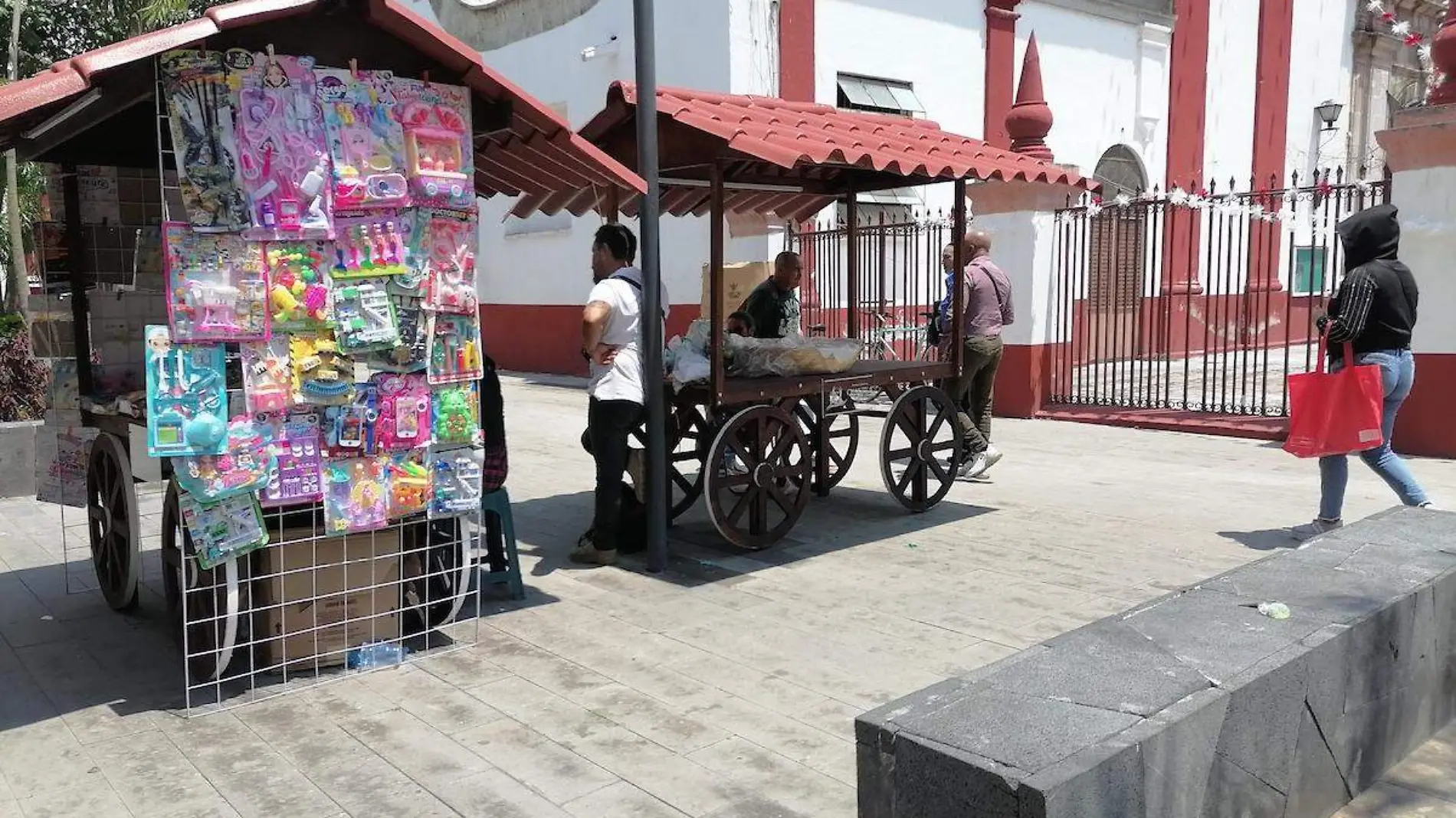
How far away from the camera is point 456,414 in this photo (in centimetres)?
451

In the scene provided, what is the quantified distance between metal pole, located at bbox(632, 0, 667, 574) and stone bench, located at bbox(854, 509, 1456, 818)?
292 centimetres

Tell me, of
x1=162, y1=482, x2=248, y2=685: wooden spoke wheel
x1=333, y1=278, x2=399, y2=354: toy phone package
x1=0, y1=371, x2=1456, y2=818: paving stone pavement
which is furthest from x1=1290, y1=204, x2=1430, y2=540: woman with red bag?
x1=162, y1=482, x2=248, y2=685: wooden spoke wheel

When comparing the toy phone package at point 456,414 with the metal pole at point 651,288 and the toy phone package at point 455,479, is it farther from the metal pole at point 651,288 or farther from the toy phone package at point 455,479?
the metal pole at point 651,288

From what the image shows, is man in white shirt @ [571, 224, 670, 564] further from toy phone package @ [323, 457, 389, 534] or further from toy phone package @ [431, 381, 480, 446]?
toy phone package @ [323, 457, 389, 534]

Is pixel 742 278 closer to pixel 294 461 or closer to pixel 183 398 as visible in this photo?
pixel 294 461

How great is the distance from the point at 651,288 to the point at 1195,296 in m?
14.6

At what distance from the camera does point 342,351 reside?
416 centimetres

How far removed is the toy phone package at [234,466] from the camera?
3.88m

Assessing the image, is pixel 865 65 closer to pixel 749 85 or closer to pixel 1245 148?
pixel 749 85

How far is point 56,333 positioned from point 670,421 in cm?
311

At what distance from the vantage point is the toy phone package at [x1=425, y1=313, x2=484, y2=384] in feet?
14.5

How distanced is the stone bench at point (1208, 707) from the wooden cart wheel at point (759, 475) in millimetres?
2821

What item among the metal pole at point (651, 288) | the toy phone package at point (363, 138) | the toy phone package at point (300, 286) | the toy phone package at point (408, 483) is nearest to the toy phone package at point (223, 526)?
the toy phone package at point (408, 483)

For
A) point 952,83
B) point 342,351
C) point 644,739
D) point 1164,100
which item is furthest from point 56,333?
point 1164,100
